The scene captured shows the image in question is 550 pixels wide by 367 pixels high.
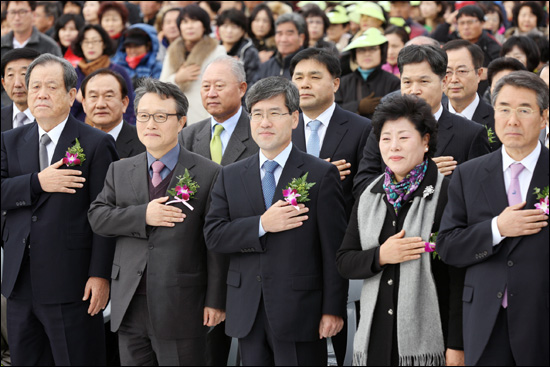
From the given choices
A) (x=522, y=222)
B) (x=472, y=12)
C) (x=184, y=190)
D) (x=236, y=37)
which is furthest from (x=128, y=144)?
(x=472, y=12)

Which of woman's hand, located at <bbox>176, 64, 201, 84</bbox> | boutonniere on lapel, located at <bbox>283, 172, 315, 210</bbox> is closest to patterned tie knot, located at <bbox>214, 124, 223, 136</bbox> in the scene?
boutonniere on lapel, located at <bbox>283, 172, 315, 210</bbox>

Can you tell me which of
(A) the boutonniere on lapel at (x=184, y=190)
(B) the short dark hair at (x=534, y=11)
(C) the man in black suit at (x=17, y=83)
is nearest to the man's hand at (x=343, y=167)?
(A) the boutonniere on lapel at (x=184, y=190)

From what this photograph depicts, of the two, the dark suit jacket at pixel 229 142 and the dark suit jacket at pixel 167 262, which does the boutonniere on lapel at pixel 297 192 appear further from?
the dark suit jacket at pixel 229 142

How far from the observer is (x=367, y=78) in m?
8.09

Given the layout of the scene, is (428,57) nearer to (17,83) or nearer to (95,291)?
(95,291)

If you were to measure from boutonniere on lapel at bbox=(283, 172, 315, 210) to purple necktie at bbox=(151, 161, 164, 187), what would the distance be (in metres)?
0.86

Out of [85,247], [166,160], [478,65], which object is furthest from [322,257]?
[478,65]

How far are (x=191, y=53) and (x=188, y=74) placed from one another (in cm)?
33

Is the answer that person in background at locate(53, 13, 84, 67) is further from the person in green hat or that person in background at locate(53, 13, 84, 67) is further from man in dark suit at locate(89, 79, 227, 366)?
man in dark suit at locate(89, 79, 227, 366)

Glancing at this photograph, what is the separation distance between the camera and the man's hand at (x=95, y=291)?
16.7 ft

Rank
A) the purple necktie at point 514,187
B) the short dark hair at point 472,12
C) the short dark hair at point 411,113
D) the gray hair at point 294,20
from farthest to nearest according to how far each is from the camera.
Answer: the short dark hair at point 472,12 → the gray hair at point 294,20 → the short dark hair at point 411,113 → the purple necktie at point 514,187

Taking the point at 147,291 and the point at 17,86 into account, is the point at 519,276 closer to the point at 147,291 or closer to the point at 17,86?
the point at 147,291

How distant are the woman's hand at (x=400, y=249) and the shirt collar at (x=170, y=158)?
1444mm

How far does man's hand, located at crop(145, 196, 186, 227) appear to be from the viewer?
15.2 ft
